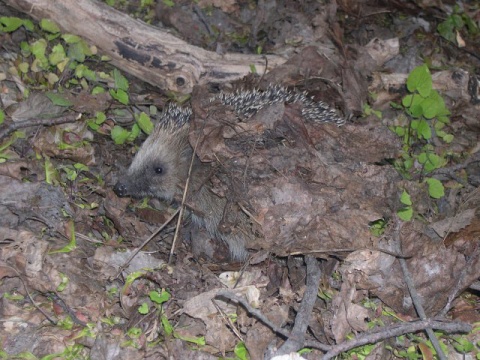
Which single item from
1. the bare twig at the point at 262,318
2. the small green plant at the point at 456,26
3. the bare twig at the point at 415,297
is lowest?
the bare twig at the point at 415,297

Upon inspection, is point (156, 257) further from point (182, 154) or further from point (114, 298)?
point (182, 154)

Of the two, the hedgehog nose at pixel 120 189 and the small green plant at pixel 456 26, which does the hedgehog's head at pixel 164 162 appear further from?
the small green plant at pixel 456 26

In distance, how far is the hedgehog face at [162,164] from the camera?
167 inches

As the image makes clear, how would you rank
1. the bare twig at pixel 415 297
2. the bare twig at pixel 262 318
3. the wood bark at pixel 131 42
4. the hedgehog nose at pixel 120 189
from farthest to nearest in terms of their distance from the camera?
1. the wood bark at pixel 131 42
2. the hedgehog nose at pixel 120 189
3. the bare twig at pixel 415 297
4. the bare twig at pixel 262 318

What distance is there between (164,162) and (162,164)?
0.08 ft

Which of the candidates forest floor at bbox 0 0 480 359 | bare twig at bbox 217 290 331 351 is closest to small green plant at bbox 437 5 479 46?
forest floor at bbox 0 0 480 359

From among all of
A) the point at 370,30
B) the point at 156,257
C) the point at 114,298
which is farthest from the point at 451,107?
the point at 114,298

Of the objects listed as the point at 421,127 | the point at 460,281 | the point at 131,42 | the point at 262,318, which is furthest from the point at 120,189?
the point at 421,127

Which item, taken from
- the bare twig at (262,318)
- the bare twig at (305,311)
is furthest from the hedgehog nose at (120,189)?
the bare twig at (305,311)

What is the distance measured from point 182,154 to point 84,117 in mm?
859

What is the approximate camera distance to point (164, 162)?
430cm

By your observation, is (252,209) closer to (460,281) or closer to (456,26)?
(460,281)

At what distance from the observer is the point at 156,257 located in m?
3.59

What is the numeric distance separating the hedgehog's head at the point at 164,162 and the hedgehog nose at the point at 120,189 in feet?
0.47
